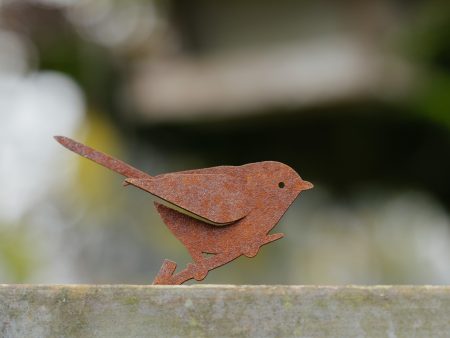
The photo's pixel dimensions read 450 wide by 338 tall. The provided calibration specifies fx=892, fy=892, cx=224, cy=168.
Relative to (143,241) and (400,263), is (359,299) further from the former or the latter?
(400,263)

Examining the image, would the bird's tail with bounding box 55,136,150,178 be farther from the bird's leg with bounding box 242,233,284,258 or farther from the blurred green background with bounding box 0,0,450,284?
the blurred green background with bounding box 0,0,450,284

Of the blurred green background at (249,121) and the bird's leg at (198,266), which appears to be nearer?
the bird's leg at (198,266)

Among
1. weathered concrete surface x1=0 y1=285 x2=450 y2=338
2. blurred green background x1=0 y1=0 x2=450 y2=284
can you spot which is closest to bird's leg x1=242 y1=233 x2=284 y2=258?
weathered concrete surface x1=0 y1=285 x2=450 y2=338

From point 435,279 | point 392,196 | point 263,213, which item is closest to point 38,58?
point 392,196

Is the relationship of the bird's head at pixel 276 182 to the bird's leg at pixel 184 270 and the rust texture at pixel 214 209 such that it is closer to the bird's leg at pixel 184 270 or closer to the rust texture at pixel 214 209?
the rust texture at pixel 214 209

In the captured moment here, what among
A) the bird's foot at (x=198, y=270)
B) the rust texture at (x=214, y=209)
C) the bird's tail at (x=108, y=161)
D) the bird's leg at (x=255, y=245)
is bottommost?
the bird's foot at (x=198, y=270)

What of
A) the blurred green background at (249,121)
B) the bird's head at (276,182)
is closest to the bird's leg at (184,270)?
the bird's head at (276,182)

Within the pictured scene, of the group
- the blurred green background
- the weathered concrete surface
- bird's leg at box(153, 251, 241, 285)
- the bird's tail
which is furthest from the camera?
the blurred green background
